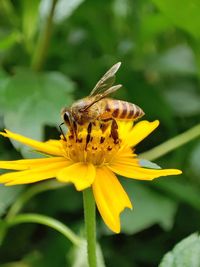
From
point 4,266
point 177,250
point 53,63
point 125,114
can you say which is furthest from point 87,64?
point 177,250

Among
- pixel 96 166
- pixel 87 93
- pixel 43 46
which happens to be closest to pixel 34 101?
pixel 43 46

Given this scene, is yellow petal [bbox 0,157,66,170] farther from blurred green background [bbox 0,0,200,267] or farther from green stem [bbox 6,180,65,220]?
green stem [bbox 6,180,65,220]

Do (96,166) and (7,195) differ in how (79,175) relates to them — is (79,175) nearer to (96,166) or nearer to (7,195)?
(96,166)

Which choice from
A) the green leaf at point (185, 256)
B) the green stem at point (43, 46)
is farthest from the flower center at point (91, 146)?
the green stem at point (43, 46)

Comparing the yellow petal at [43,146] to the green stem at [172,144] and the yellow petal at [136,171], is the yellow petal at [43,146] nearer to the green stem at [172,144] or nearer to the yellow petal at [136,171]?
the yellow petal at [136,171]

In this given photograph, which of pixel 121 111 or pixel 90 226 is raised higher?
pixel 121 111

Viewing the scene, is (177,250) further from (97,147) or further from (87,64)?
(87,64)
